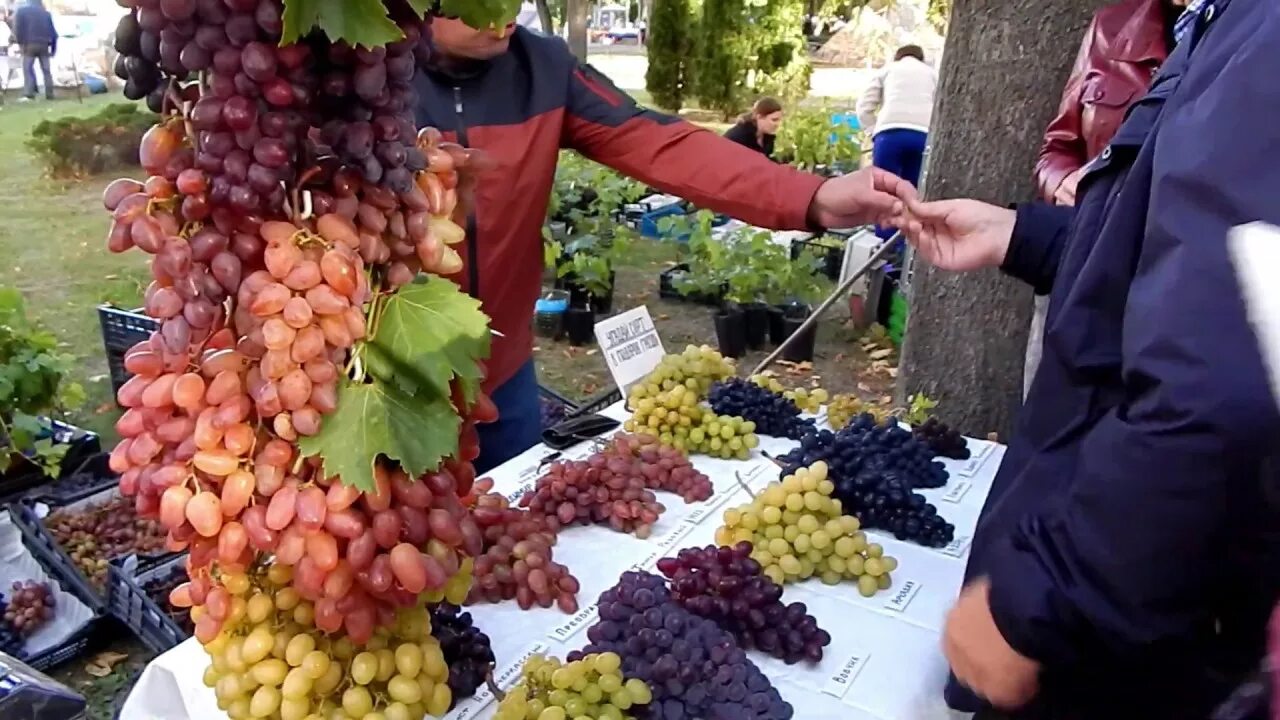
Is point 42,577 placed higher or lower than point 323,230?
lower

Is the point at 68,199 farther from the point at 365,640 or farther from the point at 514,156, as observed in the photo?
the point at 365,640

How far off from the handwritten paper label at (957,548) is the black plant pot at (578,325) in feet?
12.8

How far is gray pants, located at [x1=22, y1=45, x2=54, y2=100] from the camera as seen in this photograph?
35.4 feet

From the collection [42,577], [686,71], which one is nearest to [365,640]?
[42,577]

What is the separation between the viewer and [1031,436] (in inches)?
45.3

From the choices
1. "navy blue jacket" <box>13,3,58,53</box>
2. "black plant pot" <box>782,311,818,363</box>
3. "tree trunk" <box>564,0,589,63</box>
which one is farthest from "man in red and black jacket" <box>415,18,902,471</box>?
"navy blue jacket" <box>13,3,58,53</box>

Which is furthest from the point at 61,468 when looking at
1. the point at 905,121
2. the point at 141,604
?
the point at 905,121

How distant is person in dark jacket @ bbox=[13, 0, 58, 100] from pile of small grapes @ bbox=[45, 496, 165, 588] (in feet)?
32.8

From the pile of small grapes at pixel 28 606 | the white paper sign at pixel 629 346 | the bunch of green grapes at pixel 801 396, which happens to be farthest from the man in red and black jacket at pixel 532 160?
the pile of small grapes at pixel 28 606

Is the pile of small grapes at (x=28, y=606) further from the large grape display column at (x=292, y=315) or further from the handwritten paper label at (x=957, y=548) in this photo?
the handwritten paper label at (x=957, y=548)

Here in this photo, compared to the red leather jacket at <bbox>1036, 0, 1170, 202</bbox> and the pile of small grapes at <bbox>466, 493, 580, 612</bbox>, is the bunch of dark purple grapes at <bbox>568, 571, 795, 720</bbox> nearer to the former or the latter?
the pile of small grapes at <bbox>466, 493, 580, 612</bbox>

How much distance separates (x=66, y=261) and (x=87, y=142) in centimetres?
224

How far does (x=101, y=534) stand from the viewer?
2873 mm

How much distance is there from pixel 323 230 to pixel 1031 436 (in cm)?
82
